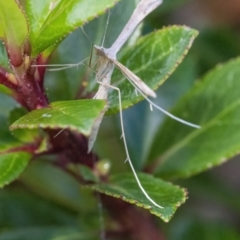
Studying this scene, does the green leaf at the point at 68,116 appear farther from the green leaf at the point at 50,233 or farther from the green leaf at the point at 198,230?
the green leaf at the point at 198,230

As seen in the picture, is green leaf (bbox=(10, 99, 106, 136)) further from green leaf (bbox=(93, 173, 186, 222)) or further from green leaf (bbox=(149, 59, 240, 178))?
green leaf (bbox=(149, 59, 240, 178))

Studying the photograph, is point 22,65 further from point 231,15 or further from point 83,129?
point 231,15

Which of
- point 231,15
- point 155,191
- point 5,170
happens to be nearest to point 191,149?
point 155,191

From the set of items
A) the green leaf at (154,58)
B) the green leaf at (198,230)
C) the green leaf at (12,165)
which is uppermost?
the green leaf at (154,58)

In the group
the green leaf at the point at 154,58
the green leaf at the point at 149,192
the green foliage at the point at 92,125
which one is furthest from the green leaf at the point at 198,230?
the green leaf at the point at 154,58

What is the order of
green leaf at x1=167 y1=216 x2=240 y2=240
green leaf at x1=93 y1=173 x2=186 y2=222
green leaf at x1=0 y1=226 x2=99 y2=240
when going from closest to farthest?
green leaf at x1=93 y1=173 x2=186 y2=222, green leaf at x1=0 y1=226 x2=99 y2=240, green leaf at x1=167 y1=216 x2=240 y2=240

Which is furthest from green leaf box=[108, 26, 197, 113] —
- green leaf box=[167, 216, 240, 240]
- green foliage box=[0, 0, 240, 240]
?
green leaf box=[167, 216, 240, 240]
